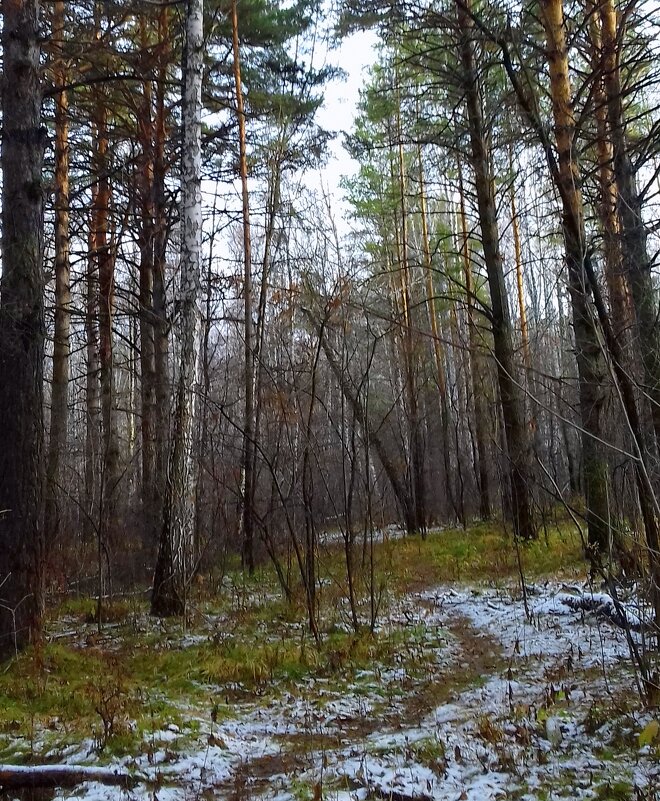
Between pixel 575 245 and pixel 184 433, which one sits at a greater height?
pixel 575 245

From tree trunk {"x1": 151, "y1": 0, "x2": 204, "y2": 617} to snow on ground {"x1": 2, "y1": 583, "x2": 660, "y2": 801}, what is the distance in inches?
92.7

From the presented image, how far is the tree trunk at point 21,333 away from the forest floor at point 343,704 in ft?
1.92

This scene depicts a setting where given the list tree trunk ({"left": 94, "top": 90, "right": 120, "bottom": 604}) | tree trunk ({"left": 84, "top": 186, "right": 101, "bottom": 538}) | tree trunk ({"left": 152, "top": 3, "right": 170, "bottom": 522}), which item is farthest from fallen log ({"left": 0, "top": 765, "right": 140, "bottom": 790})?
tree trunk ({"left": 94, "top": 90, "right": 120, "bottom": 604})

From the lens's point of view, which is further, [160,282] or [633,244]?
[160,282]

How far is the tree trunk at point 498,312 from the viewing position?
34.0 ft

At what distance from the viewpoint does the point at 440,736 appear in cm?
395

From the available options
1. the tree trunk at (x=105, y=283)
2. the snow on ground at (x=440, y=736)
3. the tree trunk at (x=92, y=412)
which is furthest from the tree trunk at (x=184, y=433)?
the tree trunk at (x=105, y=283)

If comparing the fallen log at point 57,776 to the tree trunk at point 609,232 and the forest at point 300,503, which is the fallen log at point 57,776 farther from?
the tree trunk at point 609,232

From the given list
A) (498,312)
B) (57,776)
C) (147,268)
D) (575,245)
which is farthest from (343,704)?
(147,268)

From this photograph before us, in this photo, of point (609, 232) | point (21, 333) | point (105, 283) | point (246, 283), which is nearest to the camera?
point (21, 333)

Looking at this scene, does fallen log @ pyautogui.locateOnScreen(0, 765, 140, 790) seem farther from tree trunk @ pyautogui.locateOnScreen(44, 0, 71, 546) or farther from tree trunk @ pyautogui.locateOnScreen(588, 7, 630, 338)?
tree trunk @ pyautogui.locateOnScreen(44, 0, 71, 546)

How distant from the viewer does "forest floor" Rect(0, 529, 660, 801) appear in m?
3.39

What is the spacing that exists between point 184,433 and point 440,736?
4141mm

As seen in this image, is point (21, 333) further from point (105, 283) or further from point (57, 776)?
point (105, 283)
